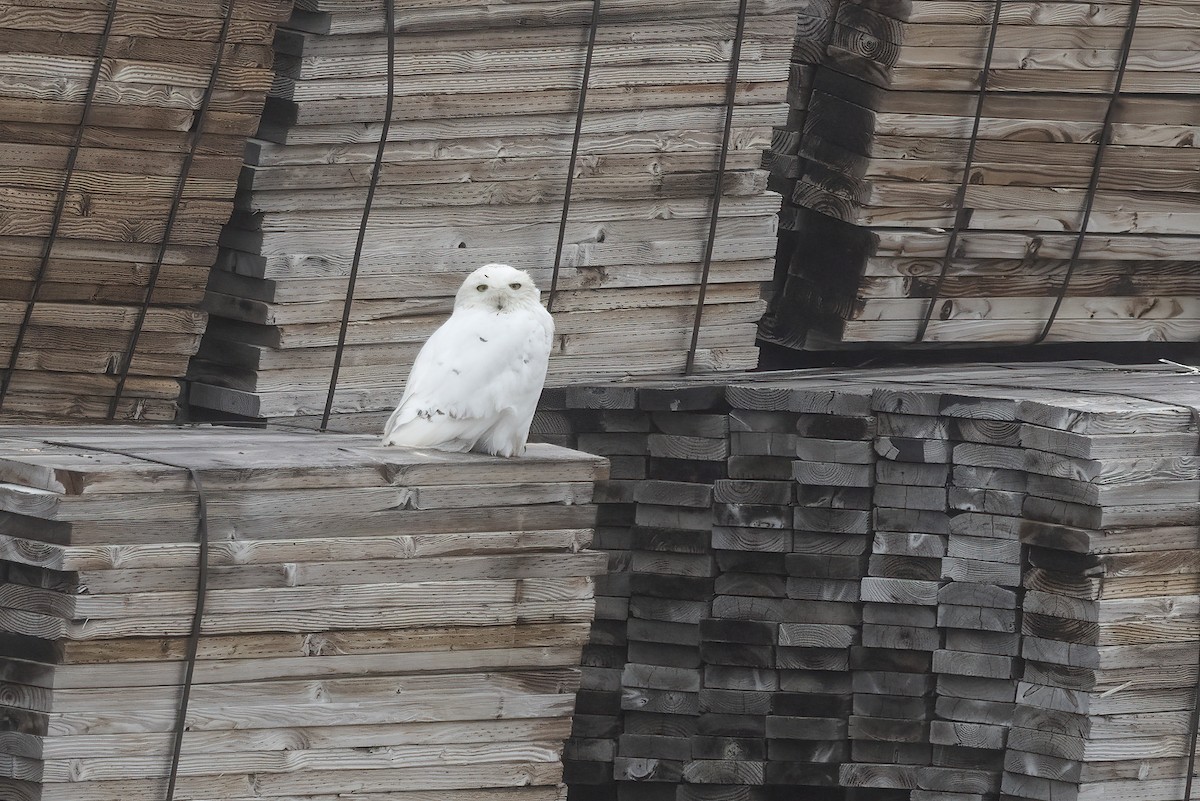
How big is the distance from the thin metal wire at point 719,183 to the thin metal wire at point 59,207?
98.4 inches

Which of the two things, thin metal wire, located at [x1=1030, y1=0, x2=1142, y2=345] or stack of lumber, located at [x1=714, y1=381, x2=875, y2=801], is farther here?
thin metal wire, located at [x1=1030, y1=0, x2=1142, y2=345]

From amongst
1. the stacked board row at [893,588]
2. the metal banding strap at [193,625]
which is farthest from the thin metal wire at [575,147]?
the metal banding strap at [193,625]

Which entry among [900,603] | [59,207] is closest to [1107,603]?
[900,603]

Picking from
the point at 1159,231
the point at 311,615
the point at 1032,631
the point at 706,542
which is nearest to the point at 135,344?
the point at 311,615

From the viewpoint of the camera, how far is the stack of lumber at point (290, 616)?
228 inches

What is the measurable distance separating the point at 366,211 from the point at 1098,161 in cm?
310

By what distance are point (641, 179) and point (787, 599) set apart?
1.76 meters

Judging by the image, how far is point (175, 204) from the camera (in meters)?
7.09

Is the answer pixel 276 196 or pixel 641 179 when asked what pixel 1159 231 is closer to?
pixel 641 179

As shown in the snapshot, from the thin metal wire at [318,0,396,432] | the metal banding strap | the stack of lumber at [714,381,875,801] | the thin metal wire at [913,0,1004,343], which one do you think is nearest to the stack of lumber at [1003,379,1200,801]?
the stack of lumber at [714,381,875,801]

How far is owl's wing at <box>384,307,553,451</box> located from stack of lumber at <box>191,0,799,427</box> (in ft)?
2.43

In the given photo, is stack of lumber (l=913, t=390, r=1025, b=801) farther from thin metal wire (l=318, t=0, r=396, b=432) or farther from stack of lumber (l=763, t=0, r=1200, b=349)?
thin metal wire (l=318, t=0, r=396, b=432)

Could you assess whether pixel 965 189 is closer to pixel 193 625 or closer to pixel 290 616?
pixel 290 616

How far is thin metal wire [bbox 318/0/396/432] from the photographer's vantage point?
23.7ft
